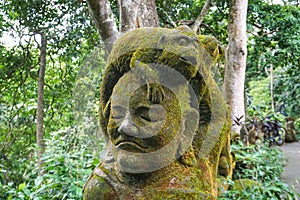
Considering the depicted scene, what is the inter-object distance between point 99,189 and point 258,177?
1.70 meters

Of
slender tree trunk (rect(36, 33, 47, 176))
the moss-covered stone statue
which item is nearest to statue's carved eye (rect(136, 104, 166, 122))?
the moss-covered stone statue

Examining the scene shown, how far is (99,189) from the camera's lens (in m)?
1.58

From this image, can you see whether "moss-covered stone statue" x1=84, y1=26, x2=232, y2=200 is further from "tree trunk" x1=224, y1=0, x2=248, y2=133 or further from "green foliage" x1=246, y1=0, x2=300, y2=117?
"green foliage" x1=246, y1=0, x2=300, y2=117

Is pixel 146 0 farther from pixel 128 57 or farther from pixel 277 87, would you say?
pixel 277 87

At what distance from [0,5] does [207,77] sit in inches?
174

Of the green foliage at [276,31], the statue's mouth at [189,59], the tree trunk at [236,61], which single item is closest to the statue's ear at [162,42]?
the statue's mouth at [189,59]

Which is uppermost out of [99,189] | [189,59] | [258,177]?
[189,59]

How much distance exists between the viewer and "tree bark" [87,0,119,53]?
2.94m

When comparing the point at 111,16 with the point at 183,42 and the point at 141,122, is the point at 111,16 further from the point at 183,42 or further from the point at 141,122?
the point at 141,122

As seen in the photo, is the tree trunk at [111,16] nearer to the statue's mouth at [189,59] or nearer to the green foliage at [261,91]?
the statue's mouth at [189,59]

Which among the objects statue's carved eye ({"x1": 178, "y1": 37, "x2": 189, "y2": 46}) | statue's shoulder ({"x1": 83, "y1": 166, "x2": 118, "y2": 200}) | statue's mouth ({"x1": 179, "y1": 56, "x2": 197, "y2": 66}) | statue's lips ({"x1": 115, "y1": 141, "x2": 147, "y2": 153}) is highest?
statue's carved eye ({"x1": 178, "y1": 37, "x2": 189, "y2": 46})

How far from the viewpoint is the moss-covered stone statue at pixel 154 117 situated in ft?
4.82

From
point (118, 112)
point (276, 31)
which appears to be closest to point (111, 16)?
point (118, 112)

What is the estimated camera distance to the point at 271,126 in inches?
260
